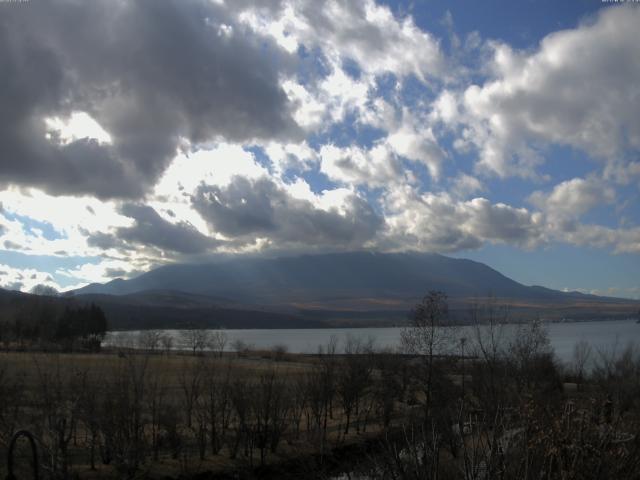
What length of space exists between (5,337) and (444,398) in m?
103

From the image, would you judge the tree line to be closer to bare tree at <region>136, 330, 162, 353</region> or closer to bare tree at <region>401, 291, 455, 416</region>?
bare tree at <region>136, 330, 162, 353</region>

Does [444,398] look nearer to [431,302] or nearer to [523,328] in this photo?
[431,302]

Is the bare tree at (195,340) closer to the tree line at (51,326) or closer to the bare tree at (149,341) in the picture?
the bare tree at (149,341)

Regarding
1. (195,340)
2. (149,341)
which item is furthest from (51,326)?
(149,341)

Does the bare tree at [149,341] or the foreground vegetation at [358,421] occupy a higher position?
the foreground vegetation at [358,421]

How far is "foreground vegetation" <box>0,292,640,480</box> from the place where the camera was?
9.62 meters

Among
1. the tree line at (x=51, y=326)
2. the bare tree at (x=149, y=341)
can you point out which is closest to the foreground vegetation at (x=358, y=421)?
the bare tree at (x=149, y=341)

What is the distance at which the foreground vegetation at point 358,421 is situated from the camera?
9.62 m

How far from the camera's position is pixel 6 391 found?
26844mm

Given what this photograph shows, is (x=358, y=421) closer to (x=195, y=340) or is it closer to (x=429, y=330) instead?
(x=429, y=330)

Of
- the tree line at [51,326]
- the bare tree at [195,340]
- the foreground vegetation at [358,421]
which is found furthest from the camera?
the bare tree at [195,340]

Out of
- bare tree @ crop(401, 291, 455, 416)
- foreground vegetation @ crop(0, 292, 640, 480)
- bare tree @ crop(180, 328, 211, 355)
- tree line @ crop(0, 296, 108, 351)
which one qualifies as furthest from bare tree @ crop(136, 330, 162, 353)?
bare tree @ crop(401, 291, 455, 416)

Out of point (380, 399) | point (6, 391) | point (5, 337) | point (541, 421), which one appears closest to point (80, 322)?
point (5, 337)

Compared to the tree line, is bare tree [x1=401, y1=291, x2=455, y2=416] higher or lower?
higher
